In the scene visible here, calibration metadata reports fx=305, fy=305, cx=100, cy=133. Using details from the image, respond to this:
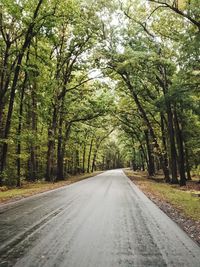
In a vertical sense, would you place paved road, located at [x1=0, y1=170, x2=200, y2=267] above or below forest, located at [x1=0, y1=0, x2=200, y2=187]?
below

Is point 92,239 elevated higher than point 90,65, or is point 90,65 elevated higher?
point 90,65

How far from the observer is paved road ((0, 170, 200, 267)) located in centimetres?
499

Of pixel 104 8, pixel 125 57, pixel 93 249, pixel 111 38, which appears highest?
pixel 104 8

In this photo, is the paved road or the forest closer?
the paved road

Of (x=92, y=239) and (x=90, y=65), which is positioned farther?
(x=90, y=65)

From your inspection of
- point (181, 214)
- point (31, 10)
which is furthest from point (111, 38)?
point (181, 214)

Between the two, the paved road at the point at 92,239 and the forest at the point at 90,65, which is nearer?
the paved road at the point at 92,239

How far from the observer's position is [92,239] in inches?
249

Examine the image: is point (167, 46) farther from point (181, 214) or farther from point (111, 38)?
point (181, 214)

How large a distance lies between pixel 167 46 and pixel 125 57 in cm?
376

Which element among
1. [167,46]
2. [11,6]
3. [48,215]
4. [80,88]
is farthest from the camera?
[80,88]

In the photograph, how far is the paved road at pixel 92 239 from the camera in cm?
499

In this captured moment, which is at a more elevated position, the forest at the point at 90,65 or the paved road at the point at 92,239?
the forest at the point at 90,65

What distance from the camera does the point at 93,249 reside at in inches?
220
